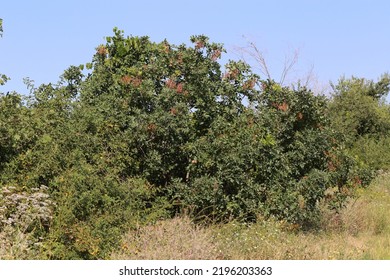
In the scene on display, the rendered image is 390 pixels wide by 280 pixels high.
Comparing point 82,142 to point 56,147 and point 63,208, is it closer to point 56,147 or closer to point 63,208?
point 56,147

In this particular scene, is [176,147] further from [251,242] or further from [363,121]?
[363,121]

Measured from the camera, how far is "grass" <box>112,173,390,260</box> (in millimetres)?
8836

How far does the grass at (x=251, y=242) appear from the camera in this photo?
8.84 meters

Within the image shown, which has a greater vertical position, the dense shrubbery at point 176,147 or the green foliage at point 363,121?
the green foliage at point 363,121

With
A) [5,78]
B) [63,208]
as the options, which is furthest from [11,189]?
[5,78]

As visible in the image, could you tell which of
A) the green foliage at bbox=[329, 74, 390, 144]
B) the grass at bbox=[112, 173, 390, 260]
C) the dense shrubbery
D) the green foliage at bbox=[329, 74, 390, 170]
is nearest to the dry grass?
the grass at bbox=[112, 173, 390, 260]

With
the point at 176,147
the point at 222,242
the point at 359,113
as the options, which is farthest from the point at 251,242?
the point at 359,113

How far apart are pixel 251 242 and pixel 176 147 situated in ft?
10.3

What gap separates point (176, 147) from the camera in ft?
39.1

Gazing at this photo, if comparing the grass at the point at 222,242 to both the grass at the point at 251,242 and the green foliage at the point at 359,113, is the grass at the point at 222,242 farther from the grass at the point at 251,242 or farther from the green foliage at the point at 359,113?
the green foliage at the point at 359,113

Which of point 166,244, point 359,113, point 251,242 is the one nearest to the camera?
point 166,244

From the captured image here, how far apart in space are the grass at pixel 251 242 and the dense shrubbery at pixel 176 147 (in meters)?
0.52

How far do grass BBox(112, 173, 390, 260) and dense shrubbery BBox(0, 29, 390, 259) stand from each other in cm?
52

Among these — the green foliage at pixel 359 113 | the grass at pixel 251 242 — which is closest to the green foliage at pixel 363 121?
the green foliage at pixel 359 113
